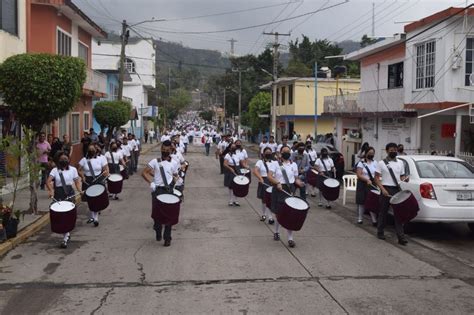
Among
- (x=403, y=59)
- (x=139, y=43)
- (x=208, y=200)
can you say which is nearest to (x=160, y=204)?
(x=208, y=200)

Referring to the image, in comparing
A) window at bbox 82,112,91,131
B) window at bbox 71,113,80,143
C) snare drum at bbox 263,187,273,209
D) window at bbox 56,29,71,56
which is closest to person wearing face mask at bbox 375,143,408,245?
snare drum at bbox 263,187,273,209

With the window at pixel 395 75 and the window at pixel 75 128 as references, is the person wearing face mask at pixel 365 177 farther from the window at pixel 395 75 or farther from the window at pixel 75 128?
the window at pixel 75 128

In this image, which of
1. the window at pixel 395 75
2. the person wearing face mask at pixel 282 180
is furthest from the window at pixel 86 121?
the person wearing face mask at pixel 282 180

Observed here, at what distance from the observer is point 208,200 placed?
55.0 feet

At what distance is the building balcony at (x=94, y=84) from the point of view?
85.3 ft

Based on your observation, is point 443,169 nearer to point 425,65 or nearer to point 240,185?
point 240,185

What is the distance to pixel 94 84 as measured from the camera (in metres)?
27.7

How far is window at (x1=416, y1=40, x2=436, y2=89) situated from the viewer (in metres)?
19.6

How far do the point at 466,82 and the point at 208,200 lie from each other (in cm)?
885

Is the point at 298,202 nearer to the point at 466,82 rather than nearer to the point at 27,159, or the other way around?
the point at 27,159

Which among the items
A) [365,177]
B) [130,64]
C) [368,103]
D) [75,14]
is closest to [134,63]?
[130,64]

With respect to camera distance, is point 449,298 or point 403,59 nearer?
point 449,298

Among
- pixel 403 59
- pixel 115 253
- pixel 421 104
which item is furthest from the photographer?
pixel 403 59

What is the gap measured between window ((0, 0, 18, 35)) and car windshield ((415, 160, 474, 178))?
39.8 ft
